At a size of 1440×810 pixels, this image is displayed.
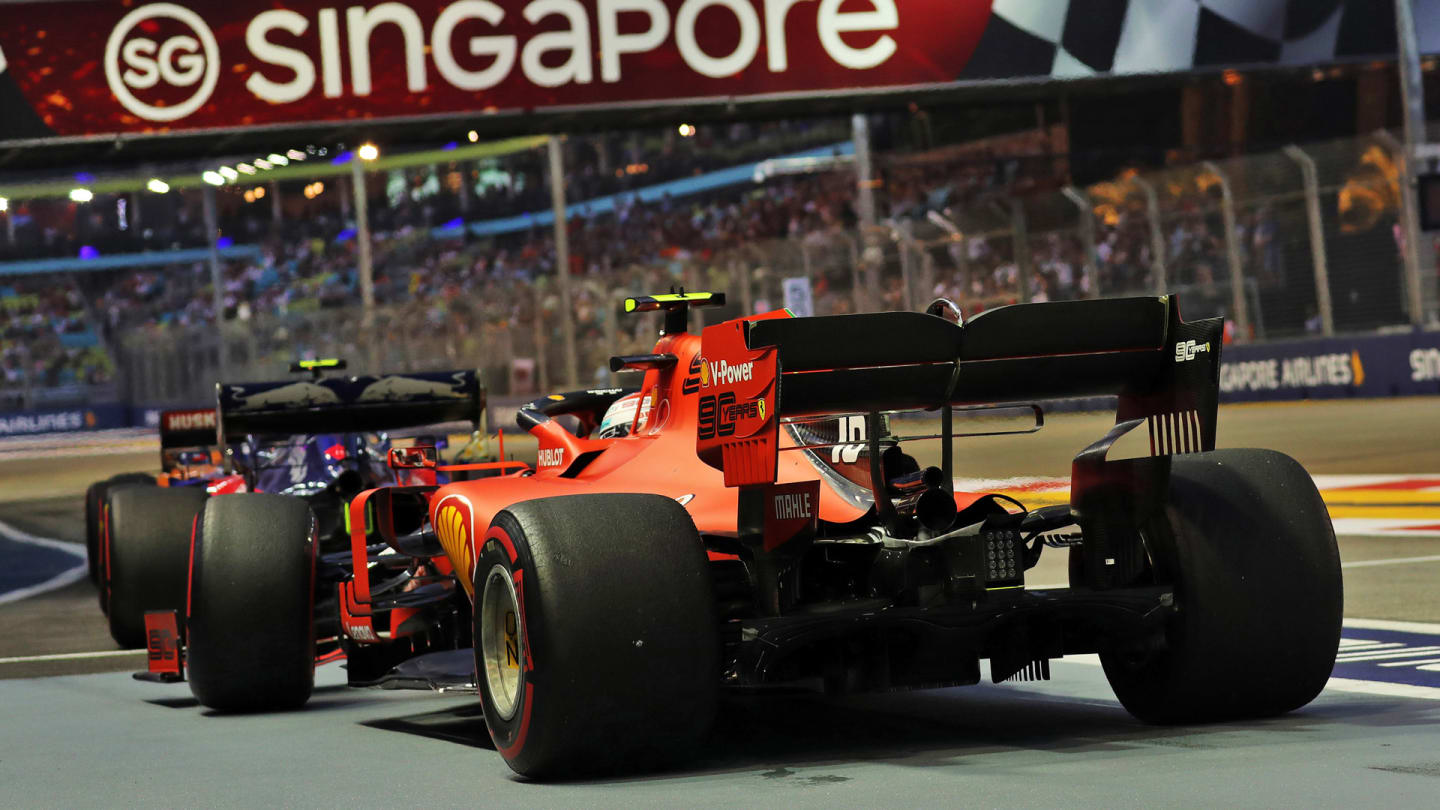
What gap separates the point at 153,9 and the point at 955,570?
15.7m

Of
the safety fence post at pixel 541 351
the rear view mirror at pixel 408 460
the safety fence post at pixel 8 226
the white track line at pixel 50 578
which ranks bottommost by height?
the white track line at pixel 50 578

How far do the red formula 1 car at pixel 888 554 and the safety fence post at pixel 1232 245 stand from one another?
18009 millimetres

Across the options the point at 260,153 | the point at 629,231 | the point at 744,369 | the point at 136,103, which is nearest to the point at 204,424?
the point at 136,103

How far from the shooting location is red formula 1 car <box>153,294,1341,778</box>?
545 cm

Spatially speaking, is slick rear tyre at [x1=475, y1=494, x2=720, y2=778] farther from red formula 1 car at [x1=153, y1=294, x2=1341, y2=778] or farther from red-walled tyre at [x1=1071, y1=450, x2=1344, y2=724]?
red-walled tyre at [x1=1071, y1=450, x2=1344, y2=724]

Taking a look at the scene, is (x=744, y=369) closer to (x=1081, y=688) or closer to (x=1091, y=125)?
(x=1081, y=688)

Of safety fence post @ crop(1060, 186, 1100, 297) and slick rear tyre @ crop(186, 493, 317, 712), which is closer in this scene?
slick rear tyre @ crop(186, 493, 317, 712)

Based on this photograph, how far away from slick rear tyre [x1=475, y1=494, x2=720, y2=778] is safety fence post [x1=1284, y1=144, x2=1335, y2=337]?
19313 millimetres

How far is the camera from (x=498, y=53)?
19922 mm

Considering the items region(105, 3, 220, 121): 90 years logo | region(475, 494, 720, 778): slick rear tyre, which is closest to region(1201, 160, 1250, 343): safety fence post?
region(105, 3, 220, 121): 90 years logo

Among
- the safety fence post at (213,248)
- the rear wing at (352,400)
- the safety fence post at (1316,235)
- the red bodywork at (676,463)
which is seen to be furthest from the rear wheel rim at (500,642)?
the safety fence post at (213,248)

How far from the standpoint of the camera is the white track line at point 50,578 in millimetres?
15118

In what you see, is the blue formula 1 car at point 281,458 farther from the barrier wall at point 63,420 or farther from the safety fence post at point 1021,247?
the barrier wall at point 63,420

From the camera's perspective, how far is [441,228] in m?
48.1
